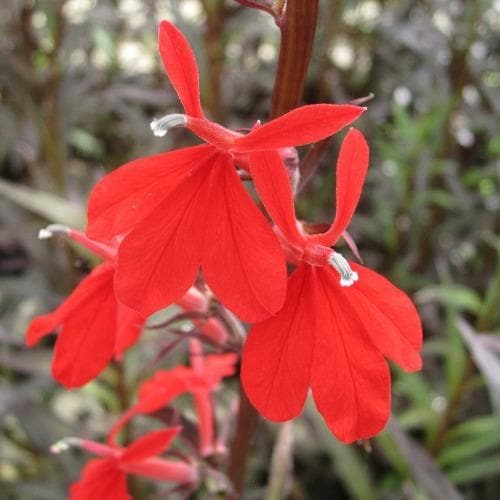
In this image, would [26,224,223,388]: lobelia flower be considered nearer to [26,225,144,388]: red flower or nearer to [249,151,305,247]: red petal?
[26,225,144,388]: red flower

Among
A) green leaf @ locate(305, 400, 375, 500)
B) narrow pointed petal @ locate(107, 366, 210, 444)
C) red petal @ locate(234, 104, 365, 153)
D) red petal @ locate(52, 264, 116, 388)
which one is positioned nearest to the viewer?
red petal @ locate(234, 104, 365, 153)

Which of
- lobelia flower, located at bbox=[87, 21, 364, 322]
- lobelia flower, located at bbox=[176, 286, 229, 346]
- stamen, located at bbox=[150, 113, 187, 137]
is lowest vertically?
lobelia flower, located at bbox=[176, 286, 229, 346]

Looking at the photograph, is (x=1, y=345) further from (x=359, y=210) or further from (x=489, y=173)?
(x=489, y=173)

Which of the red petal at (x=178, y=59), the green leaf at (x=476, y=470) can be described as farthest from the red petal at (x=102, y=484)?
the green leaf at (x=476, y=470)

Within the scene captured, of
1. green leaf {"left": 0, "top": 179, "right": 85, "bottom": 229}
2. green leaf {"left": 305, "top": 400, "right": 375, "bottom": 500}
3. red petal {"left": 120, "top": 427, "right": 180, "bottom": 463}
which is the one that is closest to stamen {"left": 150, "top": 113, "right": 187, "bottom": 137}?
red petal {"left": 120, "top": 427, "right": 180, "bottom": 463}

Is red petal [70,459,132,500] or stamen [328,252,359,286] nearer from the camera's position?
stamen [328,252,359,286]

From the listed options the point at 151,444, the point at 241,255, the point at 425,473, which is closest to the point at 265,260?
the point at 241,255

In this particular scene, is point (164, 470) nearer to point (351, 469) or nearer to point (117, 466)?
Result: point (117, 466)
